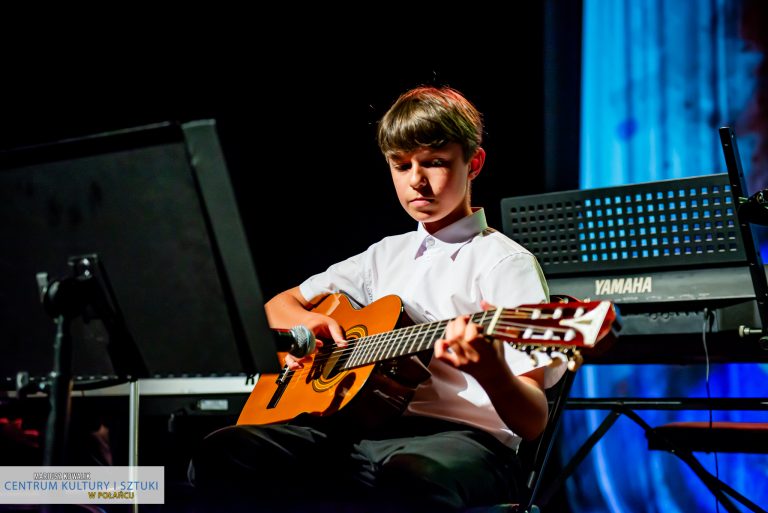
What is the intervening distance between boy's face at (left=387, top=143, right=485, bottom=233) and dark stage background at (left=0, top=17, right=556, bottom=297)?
154 centimetres

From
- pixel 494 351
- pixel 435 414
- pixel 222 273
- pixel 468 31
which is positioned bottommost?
pixel 435 414

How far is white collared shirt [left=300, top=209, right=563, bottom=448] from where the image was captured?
5.90 ft

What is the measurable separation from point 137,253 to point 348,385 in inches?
24.0

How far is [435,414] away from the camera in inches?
72.2

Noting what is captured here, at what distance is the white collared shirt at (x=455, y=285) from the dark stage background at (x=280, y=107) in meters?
1.33

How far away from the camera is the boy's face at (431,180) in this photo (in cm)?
198

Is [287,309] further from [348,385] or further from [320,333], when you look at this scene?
[348,385]

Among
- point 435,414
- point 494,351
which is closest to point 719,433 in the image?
point 435,414

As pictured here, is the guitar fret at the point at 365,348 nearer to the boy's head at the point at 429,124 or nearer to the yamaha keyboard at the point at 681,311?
the boy's head at the point at 429,124

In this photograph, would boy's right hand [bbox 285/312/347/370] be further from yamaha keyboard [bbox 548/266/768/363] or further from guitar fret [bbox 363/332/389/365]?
yamaha keyboard [bbox 548/266/768/363]

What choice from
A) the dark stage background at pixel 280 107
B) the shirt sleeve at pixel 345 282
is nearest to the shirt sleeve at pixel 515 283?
the shirt sleeve at pixel 345 282

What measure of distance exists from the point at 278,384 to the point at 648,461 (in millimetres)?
1967

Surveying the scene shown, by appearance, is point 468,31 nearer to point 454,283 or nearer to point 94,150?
point 454,283

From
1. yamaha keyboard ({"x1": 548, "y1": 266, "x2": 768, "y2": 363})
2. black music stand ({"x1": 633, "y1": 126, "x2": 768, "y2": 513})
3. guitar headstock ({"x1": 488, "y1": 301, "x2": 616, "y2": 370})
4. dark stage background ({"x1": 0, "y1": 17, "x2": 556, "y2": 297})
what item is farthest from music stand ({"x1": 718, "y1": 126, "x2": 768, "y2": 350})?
dark stage background ({"x1": 0, "y1": 17, "x2": 556, "y2": 297})
